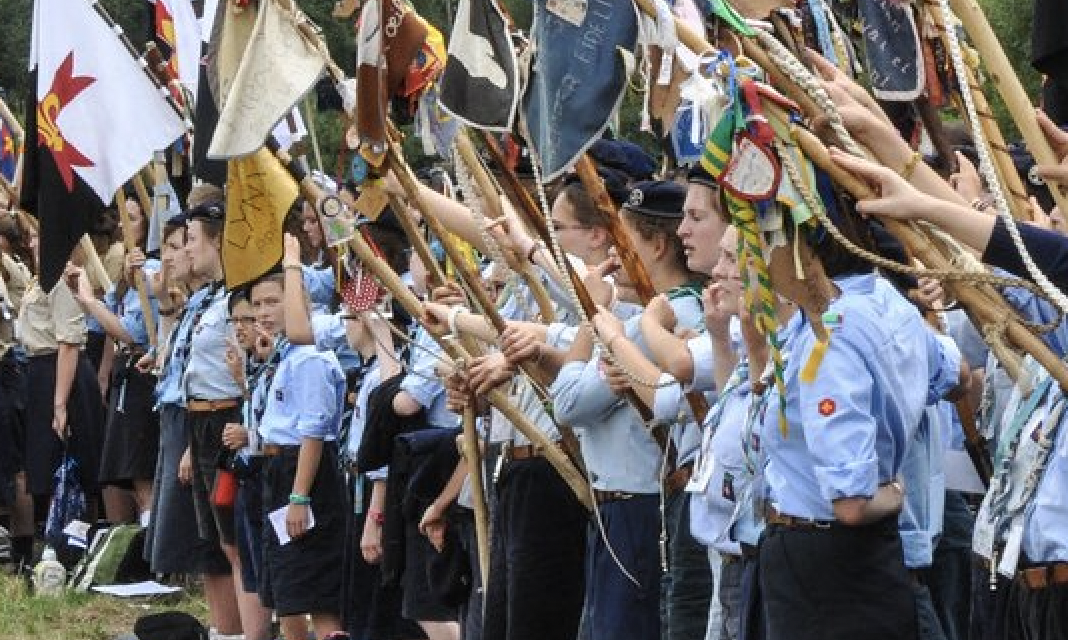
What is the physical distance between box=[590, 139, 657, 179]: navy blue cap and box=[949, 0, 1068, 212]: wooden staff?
8.31 ft

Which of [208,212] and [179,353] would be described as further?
[179,353]

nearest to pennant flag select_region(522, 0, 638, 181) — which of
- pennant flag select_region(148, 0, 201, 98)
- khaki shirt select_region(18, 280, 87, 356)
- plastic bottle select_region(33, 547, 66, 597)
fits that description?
pennant flag select_region(148, 0, 201, 98)

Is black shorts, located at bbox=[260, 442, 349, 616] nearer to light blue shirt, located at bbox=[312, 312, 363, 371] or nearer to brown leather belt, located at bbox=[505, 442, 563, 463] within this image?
light blue shirt, located at bbox=[312, 312, 363, 371]

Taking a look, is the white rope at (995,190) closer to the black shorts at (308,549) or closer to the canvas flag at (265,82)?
the canvas flag at (265,82)

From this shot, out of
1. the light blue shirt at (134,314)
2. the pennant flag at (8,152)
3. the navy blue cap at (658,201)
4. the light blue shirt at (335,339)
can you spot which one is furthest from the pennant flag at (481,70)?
Answer: the pennant flag at (8,152)

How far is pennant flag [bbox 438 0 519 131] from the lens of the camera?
588 centimetres

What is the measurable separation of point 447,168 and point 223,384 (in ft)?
10.4

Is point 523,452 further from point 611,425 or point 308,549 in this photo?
point 308,549

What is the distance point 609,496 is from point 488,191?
39.7 inches

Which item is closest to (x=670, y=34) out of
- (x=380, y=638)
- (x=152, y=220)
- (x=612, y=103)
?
(x=612, y=103)

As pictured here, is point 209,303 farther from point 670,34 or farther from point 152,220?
point 670,34

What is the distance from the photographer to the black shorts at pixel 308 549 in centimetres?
947

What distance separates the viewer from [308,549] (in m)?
9.55

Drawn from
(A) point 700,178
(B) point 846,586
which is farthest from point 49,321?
(B) point 846,586
